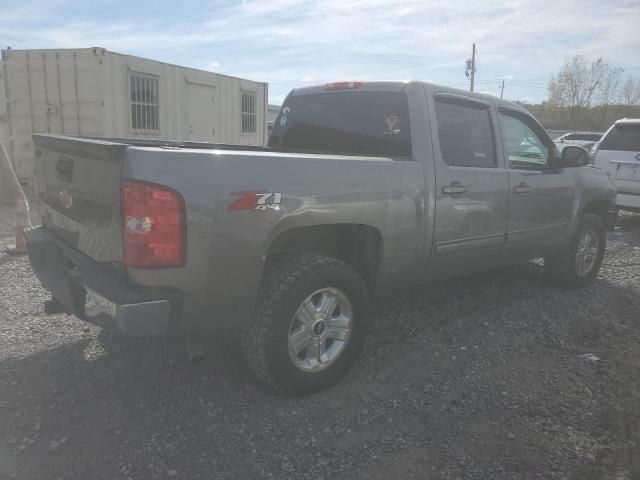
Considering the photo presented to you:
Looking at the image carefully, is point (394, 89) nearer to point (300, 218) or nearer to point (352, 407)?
point (300, 218)

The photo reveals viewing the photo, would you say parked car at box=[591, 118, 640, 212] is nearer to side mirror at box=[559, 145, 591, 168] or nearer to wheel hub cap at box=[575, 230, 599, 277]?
wheel hub cap at box=[575, 230, 599, 277]

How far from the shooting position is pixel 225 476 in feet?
8.07

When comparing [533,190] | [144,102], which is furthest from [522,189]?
[144,102]

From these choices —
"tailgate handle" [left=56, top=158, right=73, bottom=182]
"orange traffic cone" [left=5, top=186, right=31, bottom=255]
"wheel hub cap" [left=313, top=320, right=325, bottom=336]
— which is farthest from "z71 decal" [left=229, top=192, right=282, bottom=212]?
"orange traffic cone" [left=5, top=186, right=31, bottom=255]

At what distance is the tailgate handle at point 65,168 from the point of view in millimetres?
2994

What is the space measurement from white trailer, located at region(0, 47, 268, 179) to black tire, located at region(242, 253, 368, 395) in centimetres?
A: 834

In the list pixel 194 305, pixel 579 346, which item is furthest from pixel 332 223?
pixel 579 346

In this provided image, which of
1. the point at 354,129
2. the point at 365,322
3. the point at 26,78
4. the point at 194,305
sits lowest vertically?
the point at 365,322

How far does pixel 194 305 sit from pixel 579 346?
298 centimetres

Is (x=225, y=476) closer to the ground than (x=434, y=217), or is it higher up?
closer to the ground

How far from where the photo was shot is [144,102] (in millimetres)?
10852

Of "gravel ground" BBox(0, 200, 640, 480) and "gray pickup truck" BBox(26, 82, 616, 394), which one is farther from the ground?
"gray pickup truck" BBox(26, 82, 616, 394)

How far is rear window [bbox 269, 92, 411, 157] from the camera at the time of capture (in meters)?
3.78

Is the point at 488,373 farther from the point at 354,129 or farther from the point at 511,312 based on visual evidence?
the point at 354,129
